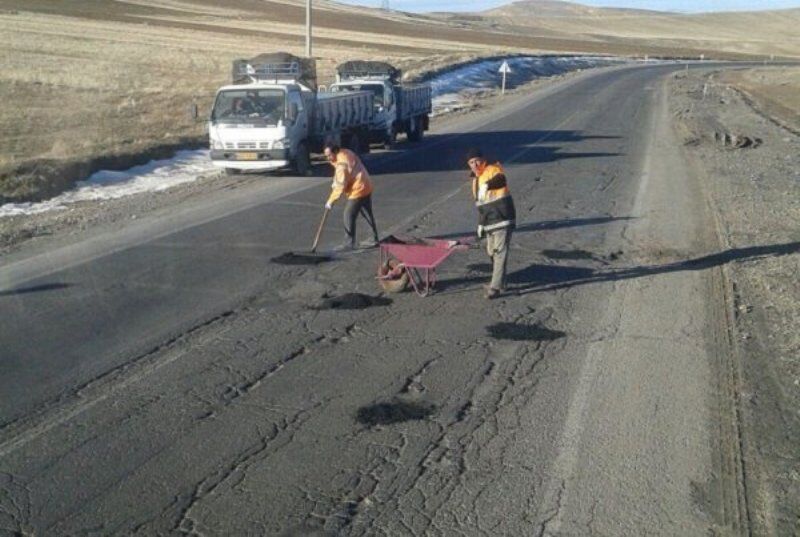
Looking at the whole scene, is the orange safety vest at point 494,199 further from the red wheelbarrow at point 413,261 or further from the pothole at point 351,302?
the pothole at point 351,302

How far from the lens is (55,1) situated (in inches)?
3720

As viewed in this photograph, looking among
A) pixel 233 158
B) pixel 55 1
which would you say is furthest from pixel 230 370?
pixel 55 1

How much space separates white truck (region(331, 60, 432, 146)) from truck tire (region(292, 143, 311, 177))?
5.09 metres

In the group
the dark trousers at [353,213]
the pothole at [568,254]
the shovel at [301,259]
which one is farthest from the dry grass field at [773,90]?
the shovel at [301,259]

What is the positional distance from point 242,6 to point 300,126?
104075mm

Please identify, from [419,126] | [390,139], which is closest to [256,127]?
[390,139]

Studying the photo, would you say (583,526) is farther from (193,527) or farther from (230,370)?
(230,370)

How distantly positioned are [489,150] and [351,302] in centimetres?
1695

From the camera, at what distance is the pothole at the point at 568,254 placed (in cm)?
1275

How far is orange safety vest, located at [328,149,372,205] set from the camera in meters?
12.7

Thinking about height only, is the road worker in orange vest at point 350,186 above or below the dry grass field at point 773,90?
above

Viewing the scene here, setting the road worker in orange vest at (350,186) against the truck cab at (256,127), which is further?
Answer: the truck cab at (256,127)

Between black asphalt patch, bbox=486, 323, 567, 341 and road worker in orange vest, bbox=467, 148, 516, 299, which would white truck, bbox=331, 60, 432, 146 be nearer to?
road worker in orange vest, bbox=467, 148, 516, 299

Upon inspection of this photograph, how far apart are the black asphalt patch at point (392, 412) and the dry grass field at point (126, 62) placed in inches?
487
